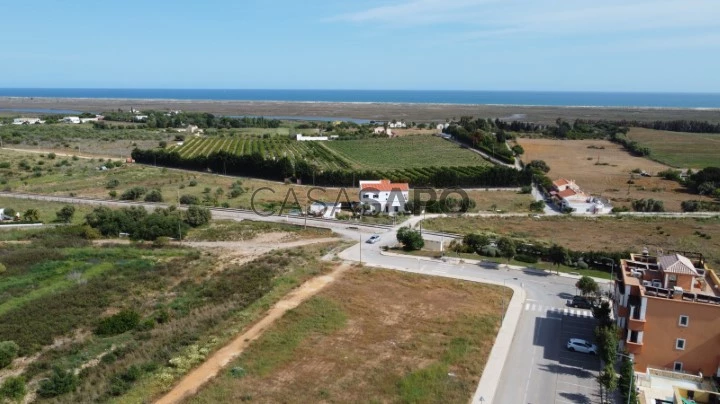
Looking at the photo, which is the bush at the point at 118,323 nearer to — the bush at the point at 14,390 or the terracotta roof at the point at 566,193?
the bush at the point at 14,390

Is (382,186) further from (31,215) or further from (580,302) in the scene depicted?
(31,215)

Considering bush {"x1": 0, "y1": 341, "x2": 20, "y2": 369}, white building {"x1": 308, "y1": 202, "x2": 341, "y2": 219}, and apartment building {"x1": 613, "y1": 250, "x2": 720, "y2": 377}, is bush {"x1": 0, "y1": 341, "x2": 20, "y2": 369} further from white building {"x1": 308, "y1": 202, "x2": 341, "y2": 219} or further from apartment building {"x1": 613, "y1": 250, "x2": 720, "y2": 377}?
white building {"x1": 308, "y1": 202, "x2": 341, "y2": 219}

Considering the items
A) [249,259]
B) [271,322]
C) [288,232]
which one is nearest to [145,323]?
[271,322]

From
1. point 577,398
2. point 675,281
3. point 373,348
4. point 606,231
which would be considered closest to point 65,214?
point 373,348

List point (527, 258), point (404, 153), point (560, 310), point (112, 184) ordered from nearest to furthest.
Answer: point (560, 310) → point (527, 258) → point (112, 184) → point (404, 153)

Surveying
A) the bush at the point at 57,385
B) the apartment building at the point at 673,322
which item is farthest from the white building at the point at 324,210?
the apartment building at the point at 673,322
